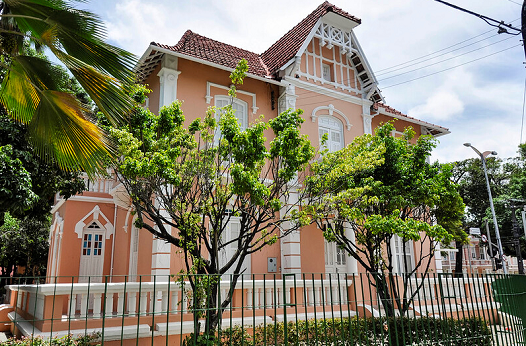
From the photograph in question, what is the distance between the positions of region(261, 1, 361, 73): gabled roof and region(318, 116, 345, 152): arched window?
2.60 m

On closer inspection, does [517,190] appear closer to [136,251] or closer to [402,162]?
[402,162]

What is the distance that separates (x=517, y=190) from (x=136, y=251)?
33187mm

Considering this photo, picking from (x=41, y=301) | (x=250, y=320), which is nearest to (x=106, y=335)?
(x=41, y=301)

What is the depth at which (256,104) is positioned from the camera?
46.9 ft

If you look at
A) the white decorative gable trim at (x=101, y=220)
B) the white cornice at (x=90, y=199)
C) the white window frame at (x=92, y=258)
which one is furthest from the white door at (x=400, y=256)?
the white cornice at (x=90, y=199)

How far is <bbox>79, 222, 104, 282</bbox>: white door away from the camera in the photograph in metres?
15.1

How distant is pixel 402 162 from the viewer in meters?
11.0

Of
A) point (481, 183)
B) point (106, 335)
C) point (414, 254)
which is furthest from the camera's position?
point (481, 183)

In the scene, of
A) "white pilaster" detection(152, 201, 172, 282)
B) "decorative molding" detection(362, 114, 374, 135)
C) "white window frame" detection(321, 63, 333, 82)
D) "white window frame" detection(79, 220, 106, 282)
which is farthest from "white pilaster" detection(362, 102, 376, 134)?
"white window frame" detection(79, 220, 106, 282)

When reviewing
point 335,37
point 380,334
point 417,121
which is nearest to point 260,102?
point 335,37

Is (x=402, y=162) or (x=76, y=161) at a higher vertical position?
(x=402, y=162)

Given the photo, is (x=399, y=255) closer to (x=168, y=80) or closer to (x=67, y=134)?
(x=168, y=80)

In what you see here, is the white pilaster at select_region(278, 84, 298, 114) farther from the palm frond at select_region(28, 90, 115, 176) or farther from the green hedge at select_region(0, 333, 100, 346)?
the green hedge at select_region(0, 333, 100, 346)

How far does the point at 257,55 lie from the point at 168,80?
5.61 metres
